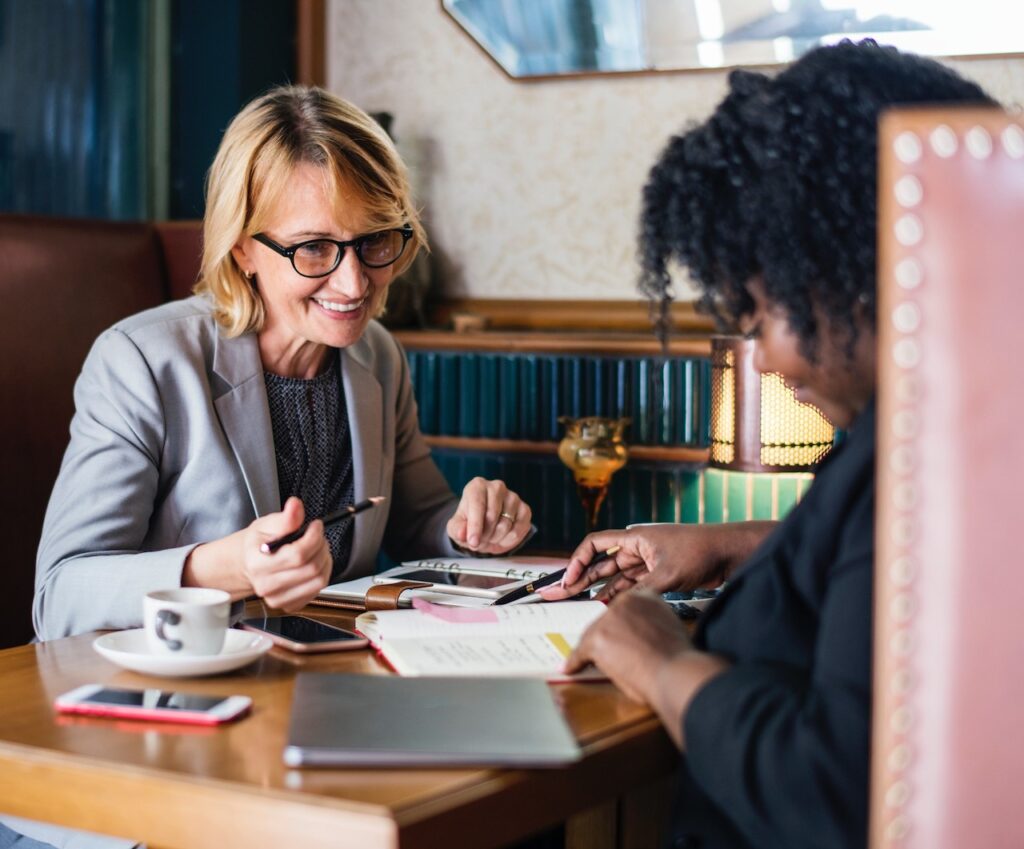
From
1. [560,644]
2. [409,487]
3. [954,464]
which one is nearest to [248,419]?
[409,487]

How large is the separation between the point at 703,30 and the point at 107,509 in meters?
1.85

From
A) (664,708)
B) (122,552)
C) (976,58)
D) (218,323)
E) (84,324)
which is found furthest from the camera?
(976,58)

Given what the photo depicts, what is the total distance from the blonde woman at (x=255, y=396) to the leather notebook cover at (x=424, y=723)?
1.51ft

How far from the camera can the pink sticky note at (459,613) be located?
60.1 inches

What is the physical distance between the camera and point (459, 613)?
1551 mm

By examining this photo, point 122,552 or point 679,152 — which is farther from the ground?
point 679,152

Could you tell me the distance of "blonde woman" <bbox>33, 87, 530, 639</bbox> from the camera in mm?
1762

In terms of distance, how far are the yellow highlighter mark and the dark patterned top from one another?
0.68m

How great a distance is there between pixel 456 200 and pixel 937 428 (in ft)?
8.29

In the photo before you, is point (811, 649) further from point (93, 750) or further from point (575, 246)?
point (575, 246)

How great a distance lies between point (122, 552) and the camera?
5.77 ft

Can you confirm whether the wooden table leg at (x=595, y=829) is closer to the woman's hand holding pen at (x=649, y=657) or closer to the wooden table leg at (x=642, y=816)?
the wooden table leg at (x=642, y=816)

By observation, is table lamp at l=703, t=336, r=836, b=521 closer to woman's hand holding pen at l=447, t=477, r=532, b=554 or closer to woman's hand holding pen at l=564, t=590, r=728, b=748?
woman's hand holding pen at l=447, t=477, r=532, b=554

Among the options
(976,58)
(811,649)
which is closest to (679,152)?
(811,649)
